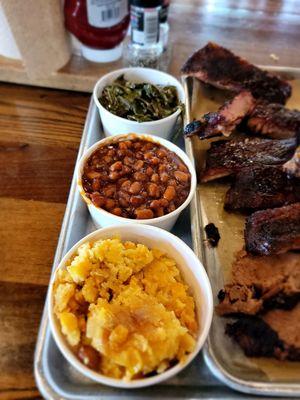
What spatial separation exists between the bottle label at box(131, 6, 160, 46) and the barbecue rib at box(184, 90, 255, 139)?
69cm

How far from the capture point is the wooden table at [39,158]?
4.67 feet

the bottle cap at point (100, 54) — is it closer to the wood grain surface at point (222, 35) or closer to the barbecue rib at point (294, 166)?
the wood grain surface at point (222, 35)

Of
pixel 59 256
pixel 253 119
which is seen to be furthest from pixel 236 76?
pixel 59 256

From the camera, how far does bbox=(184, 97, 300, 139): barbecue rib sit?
1.91 m

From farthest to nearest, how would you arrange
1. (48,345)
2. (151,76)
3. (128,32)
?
(128,32) < (151,76) < (48,345)

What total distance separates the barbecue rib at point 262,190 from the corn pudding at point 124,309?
44cm

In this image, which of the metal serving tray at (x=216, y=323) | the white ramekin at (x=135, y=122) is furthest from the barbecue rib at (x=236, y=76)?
the white ramekin at (x=135, y=122)

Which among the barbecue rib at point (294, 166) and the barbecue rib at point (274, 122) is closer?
the barbecue rib at point (294, 166)

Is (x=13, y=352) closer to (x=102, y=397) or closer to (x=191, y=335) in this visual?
(x=102, y=397)

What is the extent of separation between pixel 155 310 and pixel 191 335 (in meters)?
0.14

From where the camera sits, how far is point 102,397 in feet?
3.97

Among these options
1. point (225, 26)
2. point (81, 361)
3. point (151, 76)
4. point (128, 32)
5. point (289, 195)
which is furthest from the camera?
point (225, 26)

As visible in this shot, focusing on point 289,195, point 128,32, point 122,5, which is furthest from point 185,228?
point 128,32

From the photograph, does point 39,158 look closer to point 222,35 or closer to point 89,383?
point 89,383
